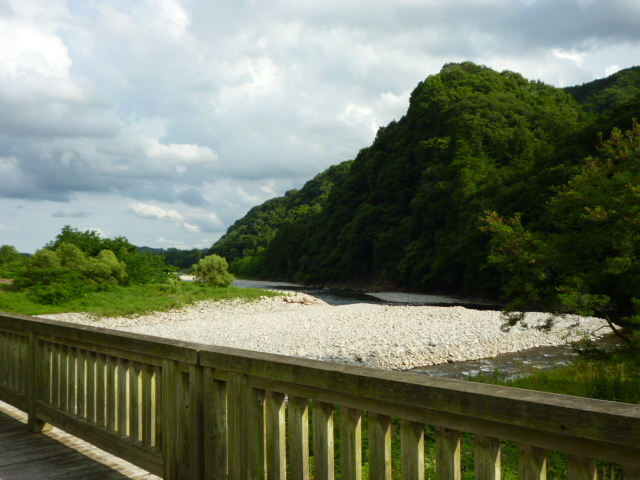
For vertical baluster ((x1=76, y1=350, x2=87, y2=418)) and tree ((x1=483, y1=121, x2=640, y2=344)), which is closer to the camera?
vertical baluster ((x1=76, y1=350, x2=87, y2=418))

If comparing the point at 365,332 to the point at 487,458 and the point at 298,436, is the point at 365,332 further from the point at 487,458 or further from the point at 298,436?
the point at 487,458

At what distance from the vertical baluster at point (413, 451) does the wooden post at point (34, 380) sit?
3.63 metres

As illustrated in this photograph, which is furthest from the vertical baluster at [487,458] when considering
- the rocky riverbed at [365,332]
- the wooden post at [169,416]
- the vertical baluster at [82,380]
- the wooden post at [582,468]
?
the rocky riverbed at [365,332]

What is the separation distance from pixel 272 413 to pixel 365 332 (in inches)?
742

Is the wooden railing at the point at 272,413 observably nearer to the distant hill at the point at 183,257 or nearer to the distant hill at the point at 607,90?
the distant hill at the point at 607,90

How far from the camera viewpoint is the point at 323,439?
2391 millimetres

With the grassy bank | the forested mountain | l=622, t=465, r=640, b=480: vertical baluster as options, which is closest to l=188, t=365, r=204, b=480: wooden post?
l=622, t=465, r=640, b=480: vertical baluster

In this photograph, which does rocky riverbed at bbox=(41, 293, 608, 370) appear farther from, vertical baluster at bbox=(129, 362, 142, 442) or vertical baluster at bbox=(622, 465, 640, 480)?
vertical baluster at bbox=(622, 465, 640, 480)

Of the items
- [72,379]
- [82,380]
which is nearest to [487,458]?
[82,380]

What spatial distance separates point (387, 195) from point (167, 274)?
107 ft

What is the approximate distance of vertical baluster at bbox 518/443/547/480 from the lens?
1755 mm

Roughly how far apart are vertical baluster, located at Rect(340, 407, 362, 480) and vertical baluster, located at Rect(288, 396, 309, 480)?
0.24m

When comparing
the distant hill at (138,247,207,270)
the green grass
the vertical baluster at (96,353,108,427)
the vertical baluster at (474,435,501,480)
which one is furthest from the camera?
the distant hill at (138,247,207,270)

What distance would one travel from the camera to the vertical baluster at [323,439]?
2.37 metres
